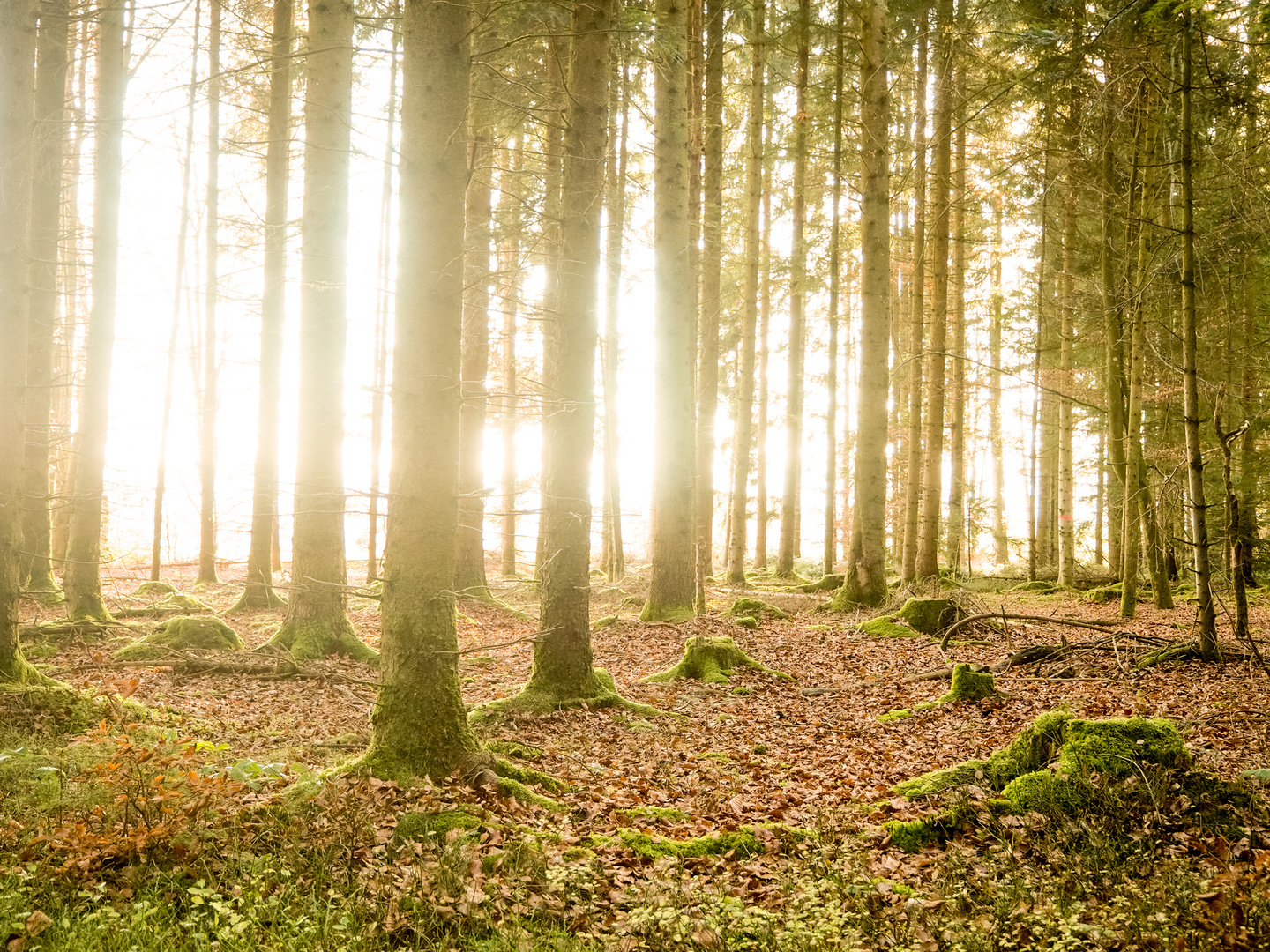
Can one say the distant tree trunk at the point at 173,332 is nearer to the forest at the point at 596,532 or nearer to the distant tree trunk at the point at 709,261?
the forest at the point at 596,532

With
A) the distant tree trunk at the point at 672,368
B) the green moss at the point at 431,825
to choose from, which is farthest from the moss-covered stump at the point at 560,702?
the distant tree trunk at the point at 672,368

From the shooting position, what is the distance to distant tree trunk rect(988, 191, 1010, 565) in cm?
2270

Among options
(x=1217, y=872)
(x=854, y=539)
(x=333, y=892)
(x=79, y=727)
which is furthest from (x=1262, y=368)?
(x=79, y=727)

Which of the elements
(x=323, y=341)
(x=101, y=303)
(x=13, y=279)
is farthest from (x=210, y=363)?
(x=13, y=279)

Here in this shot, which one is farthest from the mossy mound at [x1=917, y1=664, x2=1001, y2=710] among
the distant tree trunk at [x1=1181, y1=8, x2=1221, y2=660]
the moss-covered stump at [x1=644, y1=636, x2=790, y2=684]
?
the distant tree trunk at [x1=1181, y1=8, x2=1221, y2=660]

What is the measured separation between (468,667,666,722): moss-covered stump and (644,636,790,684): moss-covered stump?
4.93 feet

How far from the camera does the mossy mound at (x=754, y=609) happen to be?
13.4 meters

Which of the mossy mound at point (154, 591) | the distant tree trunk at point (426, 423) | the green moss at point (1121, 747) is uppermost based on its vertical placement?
the distant tree trunk at point (426, 423)

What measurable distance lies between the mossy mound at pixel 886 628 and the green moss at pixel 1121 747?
6525mm

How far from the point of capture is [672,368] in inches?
490

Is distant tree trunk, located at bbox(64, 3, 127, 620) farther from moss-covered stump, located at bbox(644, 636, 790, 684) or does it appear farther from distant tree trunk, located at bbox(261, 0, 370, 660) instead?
moss-covered stump, located at bbox(644, 636, 790, 684)

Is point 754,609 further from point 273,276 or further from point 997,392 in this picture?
point 997,392

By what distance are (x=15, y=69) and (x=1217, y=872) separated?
10306 millimetres

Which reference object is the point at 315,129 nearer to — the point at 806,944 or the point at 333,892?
the point at 333,892
